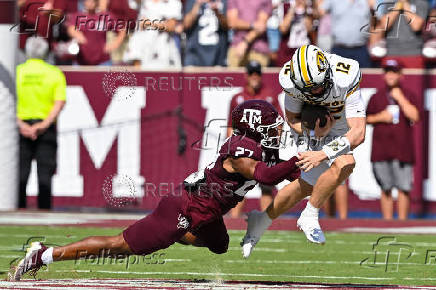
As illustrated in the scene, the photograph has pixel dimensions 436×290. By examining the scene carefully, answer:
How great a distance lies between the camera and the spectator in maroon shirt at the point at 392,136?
14.7 metres

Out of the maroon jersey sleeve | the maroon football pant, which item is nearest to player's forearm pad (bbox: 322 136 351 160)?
the maroon jersey sleeve

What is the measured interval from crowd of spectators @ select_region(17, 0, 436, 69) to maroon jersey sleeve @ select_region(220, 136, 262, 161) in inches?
269

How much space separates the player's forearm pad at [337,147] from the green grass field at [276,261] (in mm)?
1253

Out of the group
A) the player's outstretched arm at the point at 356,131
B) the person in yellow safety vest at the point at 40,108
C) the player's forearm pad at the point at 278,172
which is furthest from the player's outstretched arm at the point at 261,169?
the person in yellow safety vest at the point at 40,108

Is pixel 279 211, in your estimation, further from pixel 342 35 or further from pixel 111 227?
pixel 342 35

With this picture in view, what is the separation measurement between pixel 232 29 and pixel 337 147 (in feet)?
21.6

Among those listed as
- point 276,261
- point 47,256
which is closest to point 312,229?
point 276,261

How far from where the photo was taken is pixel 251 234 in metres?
9.42

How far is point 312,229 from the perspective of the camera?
29.7 feet

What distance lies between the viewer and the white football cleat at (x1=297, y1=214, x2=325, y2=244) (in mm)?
8992

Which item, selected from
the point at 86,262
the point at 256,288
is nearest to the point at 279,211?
the point at 256,288

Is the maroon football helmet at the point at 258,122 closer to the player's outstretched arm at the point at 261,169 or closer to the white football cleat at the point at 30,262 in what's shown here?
the player's outstretched arm at the point at 261,169

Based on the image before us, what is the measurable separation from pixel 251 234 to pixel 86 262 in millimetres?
2245

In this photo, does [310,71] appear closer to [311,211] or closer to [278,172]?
[278,172]
